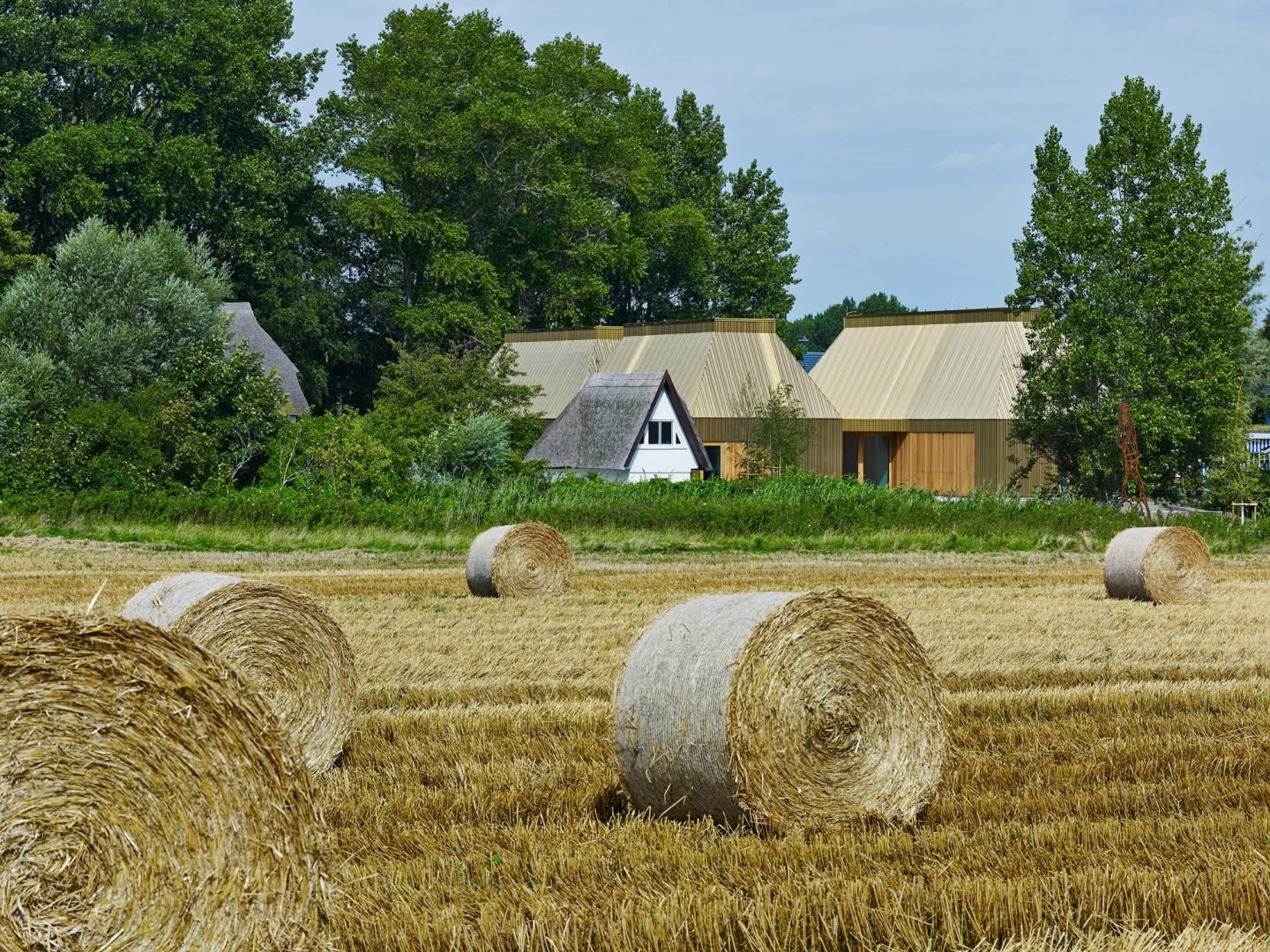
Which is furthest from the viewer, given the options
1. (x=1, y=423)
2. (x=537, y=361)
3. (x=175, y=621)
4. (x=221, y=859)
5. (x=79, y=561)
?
(x=537, y=361)

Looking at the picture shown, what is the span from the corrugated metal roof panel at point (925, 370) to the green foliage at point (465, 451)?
21535 mm

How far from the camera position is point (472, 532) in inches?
1232

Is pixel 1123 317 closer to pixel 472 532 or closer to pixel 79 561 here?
pixel 472 532

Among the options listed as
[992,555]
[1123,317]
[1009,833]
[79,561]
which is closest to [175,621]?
[1009,833]

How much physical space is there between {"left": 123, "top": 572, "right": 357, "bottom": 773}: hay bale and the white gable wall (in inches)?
1550

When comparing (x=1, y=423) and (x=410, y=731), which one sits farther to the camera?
(x=1, y=423)

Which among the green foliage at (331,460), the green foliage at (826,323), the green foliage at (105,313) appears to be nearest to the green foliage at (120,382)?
the green foliage at (105,313)

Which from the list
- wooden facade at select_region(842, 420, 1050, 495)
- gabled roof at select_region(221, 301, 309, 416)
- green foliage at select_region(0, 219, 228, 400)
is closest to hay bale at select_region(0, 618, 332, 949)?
green foliage at select_region(0, 219, 228, 400)

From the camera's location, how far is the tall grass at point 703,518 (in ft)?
101

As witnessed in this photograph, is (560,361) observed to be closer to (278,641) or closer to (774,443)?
(774,443)

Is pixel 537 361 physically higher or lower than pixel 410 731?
higher

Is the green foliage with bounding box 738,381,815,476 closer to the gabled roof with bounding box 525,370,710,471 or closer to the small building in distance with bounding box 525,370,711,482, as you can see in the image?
the small building in distance with bounding box 525,370,711,482

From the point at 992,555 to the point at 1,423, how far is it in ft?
69.7

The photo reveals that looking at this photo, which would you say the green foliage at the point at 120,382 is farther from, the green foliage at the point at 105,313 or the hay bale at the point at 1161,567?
the hay bale at the point at 1161,567
